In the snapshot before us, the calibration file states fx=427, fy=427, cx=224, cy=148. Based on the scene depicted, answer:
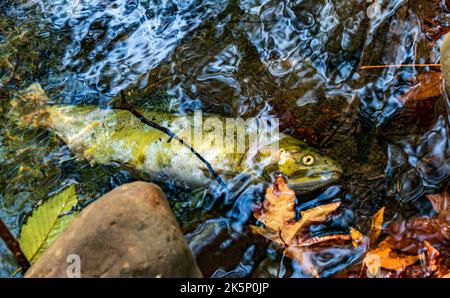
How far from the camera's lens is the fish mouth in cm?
336

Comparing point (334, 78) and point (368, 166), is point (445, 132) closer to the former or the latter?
point (368, 166)

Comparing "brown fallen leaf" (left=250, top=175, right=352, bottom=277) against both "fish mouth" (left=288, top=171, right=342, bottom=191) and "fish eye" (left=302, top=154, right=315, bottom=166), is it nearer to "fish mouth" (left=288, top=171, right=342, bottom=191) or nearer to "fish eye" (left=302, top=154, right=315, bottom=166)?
"fish mouth" (left=288, top=171, right=342, bottom=191)

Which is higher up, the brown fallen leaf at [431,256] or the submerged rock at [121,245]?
the submerged rock at [121,245]

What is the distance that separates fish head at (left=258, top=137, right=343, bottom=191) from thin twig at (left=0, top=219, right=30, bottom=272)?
1.88 metres

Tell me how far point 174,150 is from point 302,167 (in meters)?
1.10

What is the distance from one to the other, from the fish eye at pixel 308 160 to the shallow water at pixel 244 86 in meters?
0.25

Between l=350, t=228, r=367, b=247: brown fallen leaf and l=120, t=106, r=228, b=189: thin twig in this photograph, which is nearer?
l=350, t=228, r=367, b=247: brown fallen leaf

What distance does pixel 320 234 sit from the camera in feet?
10.1

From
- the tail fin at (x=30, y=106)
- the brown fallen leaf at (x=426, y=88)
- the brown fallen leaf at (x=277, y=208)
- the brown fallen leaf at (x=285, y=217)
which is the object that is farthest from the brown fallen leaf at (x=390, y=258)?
the tail fin at (x=30, y=106)

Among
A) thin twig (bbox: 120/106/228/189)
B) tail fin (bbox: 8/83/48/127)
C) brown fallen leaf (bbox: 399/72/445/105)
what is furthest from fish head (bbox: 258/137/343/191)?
tail fin (bbox: 8/83/48/127)

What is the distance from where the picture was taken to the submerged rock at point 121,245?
2211 millimetres

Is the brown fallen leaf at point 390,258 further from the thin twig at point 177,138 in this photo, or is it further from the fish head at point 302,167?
the thin twig at point 177,138

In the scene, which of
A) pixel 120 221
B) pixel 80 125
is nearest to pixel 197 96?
pixel 80 125
